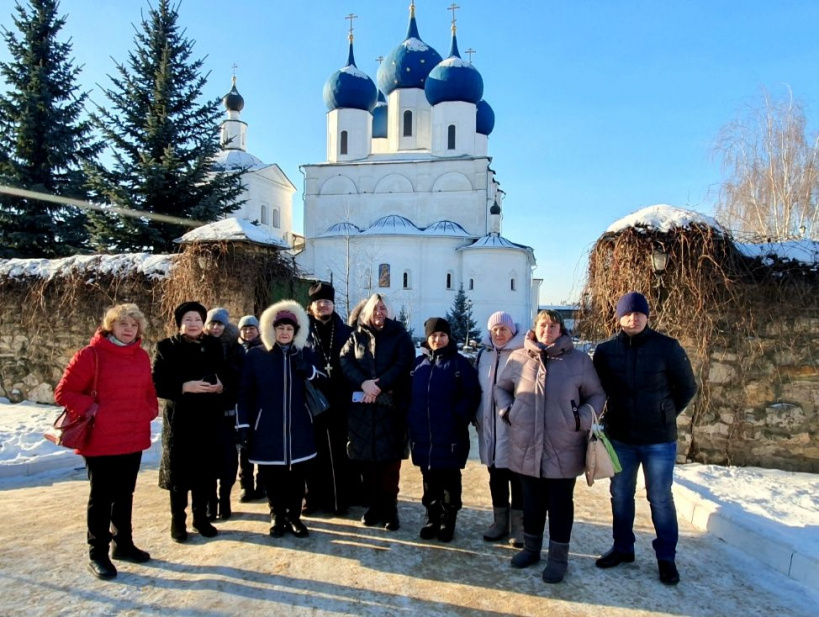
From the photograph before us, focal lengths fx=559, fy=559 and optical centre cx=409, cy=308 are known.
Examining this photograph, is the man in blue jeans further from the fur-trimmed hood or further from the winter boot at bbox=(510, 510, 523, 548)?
the fur-trimmed hood

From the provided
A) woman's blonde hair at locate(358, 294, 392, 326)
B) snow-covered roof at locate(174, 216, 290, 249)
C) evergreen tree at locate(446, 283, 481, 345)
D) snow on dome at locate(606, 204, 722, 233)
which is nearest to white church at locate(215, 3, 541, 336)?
evergreen tree at locate(446, 283, 481, 345)

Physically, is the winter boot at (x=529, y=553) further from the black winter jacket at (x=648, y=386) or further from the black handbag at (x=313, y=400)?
the black handbag at (x=313, y=400)

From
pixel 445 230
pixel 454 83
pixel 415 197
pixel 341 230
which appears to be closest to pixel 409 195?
pixel 415 197

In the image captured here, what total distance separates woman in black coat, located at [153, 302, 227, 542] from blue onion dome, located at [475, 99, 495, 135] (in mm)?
31195

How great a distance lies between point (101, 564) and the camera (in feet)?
10.7

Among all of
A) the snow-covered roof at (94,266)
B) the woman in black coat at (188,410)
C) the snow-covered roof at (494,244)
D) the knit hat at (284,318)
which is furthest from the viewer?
the snow-covered roof at (494,244)

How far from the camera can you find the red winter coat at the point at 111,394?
323cm

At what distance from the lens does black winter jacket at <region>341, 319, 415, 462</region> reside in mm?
4059

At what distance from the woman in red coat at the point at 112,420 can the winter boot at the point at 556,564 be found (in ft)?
8.10

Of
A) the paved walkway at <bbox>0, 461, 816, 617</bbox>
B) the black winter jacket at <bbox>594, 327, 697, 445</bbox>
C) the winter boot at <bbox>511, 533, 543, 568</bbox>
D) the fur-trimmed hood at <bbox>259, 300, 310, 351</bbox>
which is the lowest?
the paved walkway at <bbox>0, 461, 816, 617</bbox>

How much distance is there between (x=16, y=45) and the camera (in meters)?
14.3

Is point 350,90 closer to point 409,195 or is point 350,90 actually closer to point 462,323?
point 409,195

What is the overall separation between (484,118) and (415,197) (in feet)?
22.3

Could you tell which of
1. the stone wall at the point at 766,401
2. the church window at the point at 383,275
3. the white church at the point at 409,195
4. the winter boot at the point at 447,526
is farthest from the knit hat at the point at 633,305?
the church window at the point at 383,275
